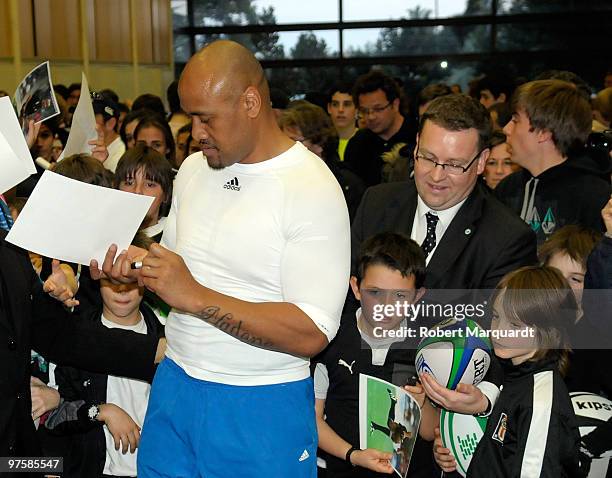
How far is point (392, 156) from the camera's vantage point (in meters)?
5.98

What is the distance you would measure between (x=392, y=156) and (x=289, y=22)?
880cm

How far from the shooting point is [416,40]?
13.9 m

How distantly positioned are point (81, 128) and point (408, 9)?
10.6 m

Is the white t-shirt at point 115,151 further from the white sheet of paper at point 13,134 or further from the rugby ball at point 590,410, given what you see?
the rugby ball at point 590,410

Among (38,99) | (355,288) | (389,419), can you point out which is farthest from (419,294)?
(38,99)

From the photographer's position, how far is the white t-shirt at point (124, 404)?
3186 millimetres

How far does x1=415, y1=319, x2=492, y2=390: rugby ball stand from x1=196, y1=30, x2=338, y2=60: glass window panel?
1185 cm

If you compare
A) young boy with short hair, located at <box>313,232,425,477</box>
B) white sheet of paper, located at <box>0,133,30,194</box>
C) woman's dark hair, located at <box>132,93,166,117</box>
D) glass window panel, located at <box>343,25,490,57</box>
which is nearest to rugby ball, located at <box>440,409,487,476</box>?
young boy with short hair, located at <box>313,232,425,477</box>

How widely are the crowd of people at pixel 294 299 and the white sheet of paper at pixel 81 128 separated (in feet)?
0.95

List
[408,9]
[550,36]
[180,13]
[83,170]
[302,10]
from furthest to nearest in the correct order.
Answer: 1. [180,13]
2. [302,10]
3. [408,9]
4. [550,36]
5. [83,170]

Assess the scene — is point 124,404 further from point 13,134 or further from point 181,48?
point 181,48

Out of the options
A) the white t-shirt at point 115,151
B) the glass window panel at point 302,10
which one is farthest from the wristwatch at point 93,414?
the glass window panel at point 302,10

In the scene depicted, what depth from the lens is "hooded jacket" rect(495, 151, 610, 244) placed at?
380 centimetres

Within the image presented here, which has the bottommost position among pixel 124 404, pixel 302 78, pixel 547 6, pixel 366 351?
pixel 124 404
